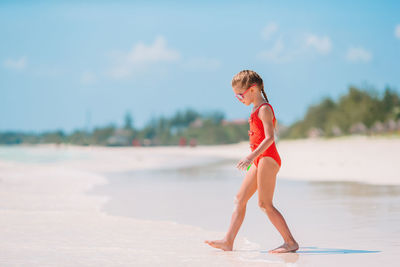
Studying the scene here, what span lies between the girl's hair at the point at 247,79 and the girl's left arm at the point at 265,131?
255 millimetres

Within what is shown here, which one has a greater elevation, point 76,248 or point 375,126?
point 375,126

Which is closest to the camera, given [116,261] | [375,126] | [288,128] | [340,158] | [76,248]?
[116,261]

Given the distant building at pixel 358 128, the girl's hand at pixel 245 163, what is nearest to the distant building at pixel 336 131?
the distant building at pixel 358 128

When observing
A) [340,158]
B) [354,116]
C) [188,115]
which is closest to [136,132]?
[188,115]

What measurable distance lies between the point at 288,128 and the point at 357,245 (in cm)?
7027

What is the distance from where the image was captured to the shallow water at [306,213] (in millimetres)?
4066

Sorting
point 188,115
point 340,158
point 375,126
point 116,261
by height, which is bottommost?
point 116,261

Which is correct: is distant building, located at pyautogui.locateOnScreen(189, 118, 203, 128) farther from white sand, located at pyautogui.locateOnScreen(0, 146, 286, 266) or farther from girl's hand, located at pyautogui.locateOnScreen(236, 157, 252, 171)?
girl's hand, located at pyautogui.locateOnScreen(236, 157, 252, 171)

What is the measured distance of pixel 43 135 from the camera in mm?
107500

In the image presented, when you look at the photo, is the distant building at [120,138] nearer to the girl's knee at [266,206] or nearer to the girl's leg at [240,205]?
the girl's leg at [240,205]

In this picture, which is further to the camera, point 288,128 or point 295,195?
point 288,128

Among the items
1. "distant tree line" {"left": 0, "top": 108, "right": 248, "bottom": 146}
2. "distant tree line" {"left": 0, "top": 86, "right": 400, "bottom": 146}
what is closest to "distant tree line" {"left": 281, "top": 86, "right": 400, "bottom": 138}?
"distant tree line" {"left": 0, "top": 86, "right": 400, "bottom": 146}

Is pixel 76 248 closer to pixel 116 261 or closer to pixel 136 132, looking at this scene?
pixel 116 261

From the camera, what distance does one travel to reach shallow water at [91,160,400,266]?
4.07m
